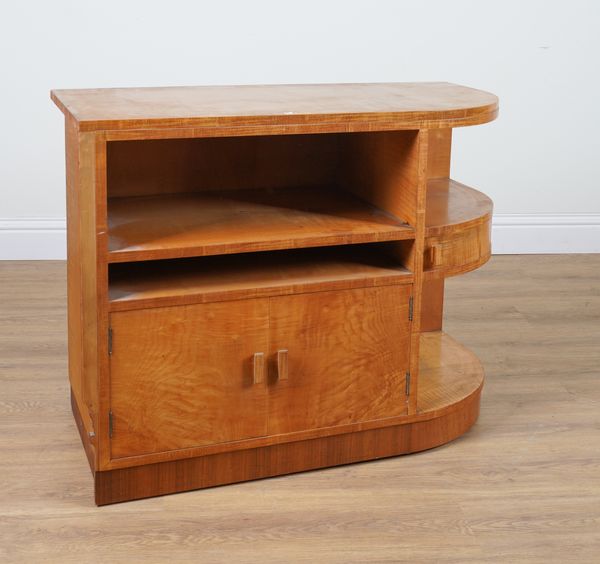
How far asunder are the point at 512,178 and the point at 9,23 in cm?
213

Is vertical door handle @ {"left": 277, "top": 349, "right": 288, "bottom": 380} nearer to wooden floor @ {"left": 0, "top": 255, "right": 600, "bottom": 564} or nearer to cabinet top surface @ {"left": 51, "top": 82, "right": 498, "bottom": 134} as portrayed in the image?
wooden floor @ {"left": 0, "top": 255, "right": 600, "bottom": 564}

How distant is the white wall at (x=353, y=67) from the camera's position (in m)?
4.02

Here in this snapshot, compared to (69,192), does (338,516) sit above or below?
below

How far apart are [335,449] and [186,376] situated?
0.44 metres

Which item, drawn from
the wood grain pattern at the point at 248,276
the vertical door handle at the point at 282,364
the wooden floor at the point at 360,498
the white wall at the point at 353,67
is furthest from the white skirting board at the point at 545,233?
the vertical door handle at the point at 282,364

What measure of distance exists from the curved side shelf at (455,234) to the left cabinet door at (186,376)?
1.42ft

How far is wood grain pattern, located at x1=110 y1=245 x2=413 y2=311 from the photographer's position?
87.9 inches

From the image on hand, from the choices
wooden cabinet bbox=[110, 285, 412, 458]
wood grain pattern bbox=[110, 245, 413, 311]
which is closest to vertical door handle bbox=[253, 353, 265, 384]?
wooden cabinet bbox=[110, 285, 412, 458]

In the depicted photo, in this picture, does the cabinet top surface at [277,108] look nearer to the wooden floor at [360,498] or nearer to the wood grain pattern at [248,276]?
the wood grain pattern at [248,276]

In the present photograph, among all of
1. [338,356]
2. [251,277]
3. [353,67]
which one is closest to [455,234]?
[338,356]

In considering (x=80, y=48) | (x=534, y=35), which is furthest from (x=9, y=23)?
(x=534, y=35)

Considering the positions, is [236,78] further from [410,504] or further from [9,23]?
[410,504]

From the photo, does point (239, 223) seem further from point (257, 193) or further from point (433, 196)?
point (433, 196)

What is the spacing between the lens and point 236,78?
4125 mm
